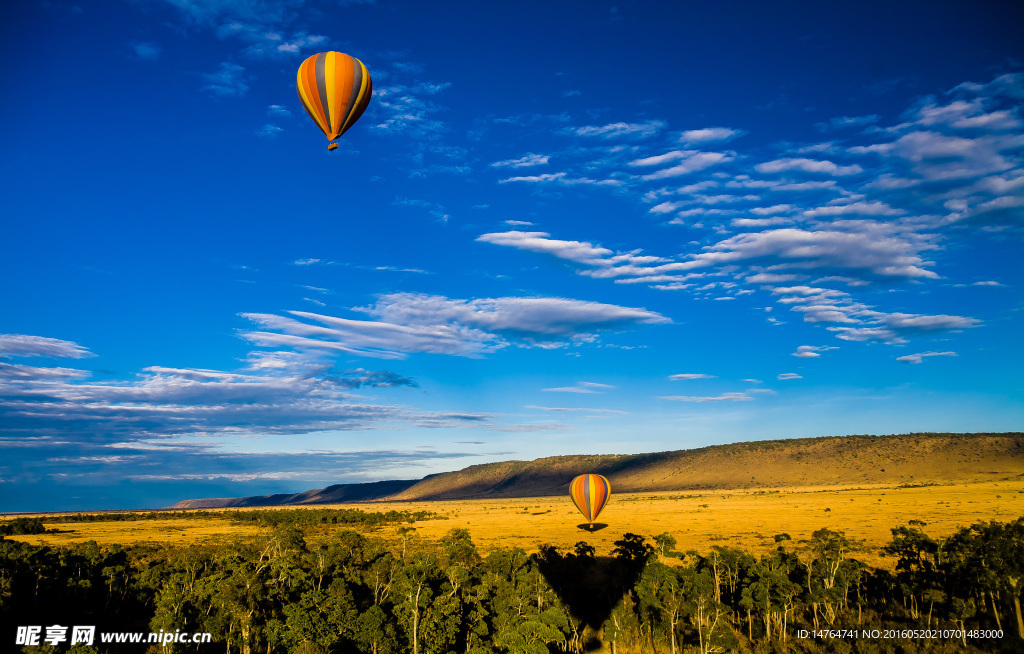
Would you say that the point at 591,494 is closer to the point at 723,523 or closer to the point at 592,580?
the point at 592,580

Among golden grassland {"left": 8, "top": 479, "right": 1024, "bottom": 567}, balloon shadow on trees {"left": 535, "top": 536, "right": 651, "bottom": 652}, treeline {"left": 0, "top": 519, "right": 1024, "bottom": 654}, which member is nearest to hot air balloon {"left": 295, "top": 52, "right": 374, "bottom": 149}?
treeline {"left": 0, "top": 519, "right": 1024, "bottom": 654}

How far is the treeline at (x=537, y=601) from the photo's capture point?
3484 centimetres

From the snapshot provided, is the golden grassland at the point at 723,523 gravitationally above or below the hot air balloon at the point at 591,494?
below

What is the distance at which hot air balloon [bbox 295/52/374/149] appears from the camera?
3262 centimetres

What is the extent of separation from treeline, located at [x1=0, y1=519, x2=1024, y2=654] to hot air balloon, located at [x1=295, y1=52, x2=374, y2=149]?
2828 centimetres

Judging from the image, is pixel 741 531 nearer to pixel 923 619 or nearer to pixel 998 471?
pixel 923 619

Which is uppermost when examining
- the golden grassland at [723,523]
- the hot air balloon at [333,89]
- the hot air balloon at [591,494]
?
the hot air balloon at [333,89]

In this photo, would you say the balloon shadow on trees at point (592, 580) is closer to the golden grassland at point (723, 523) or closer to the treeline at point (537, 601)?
the treeline at point (537, 601)

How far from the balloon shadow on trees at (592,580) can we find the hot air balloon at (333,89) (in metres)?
37.4

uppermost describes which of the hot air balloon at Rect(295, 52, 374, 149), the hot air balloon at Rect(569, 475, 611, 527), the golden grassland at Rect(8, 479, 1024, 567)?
the hot air balloon at Rect(295, 52, 374, 149)

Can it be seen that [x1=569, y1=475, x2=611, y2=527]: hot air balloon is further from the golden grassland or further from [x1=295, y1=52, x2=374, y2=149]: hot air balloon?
[x1=295, y1=52, x2=374, y2=149]: hot air balloon

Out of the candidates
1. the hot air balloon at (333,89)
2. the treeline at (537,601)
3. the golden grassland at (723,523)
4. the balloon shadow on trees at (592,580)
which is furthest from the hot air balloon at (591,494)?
the hot air balloon at (333,89)

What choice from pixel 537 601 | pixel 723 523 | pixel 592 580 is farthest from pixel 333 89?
pixel 723 523

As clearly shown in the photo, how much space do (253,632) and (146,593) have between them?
56.5ft
